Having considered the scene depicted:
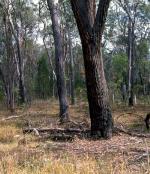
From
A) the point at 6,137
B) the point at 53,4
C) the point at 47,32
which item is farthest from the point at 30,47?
the point at 6,137

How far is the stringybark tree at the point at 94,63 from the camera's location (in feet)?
35.1

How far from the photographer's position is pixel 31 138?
37.9 ft

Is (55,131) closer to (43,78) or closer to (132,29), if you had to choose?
(132,29)

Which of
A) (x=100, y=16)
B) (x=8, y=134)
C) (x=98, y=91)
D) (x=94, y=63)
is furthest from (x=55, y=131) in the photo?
(x=100, y=16)

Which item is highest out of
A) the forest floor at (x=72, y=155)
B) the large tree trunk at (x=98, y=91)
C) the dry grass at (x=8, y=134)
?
the large tree trunk at (x=98, y=91)

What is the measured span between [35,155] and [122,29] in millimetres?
44333

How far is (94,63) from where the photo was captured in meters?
10.7

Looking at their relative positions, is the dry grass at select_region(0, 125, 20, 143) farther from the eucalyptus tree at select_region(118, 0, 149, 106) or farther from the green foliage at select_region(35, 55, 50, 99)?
the green foliage at select_region(35, 55, 50, 99)

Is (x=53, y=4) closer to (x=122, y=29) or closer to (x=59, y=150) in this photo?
(x=59, y=150)

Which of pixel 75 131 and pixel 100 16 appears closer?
pixel 100 16

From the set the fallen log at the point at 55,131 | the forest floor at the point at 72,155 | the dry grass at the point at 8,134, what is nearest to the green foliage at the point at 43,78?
the dry grass at the point at 8,134

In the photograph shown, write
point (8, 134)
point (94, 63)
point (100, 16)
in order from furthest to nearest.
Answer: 1. point (8, 134)
2. point (94, 63)
3. point (100, 16)

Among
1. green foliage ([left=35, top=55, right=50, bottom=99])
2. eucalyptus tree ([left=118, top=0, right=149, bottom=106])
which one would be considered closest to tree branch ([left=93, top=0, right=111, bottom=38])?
eucalyptus tree ([left=118, top=0, right=149, bottom=106])

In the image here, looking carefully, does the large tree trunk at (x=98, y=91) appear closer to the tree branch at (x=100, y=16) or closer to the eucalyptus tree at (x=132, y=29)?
the tree branch at (x=100, y=16)
